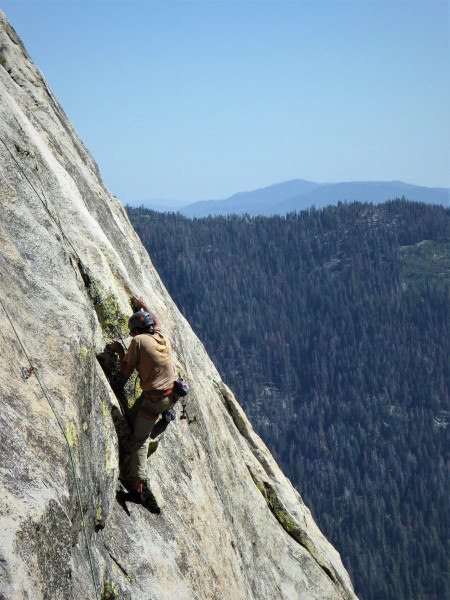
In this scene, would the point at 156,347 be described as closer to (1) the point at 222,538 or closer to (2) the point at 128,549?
(2) the point at 128,549

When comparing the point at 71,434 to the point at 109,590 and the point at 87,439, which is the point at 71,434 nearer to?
the point at 87,439

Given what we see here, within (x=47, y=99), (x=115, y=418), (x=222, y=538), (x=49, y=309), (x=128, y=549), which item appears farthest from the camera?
(x=47, y=99)

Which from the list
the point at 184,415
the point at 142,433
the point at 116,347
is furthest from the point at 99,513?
the point at 184,415

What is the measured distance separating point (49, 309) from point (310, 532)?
13.5 m

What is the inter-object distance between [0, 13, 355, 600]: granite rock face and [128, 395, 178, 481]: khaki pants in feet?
1.40

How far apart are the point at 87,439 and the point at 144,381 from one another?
232 centimetres

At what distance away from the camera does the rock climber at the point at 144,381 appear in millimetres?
13227

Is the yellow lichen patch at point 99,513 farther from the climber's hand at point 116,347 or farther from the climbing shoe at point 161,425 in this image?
the climber's hand at point 116,347

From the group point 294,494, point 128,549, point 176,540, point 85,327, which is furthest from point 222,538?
point 294,494

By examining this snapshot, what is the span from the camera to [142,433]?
43.5ft

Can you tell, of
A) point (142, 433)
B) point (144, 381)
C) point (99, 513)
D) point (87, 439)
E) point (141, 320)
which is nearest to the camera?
point (87, 439)

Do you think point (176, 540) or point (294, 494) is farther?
point (294, 494)

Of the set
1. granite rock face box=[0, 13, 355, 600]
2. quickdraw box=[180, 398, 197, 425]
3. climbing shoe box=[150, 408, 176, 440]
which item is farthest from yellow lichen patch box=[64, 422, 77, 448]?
quickdraw box=[180, 398, 197, 425]

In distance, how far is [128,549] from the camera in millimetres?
12555
